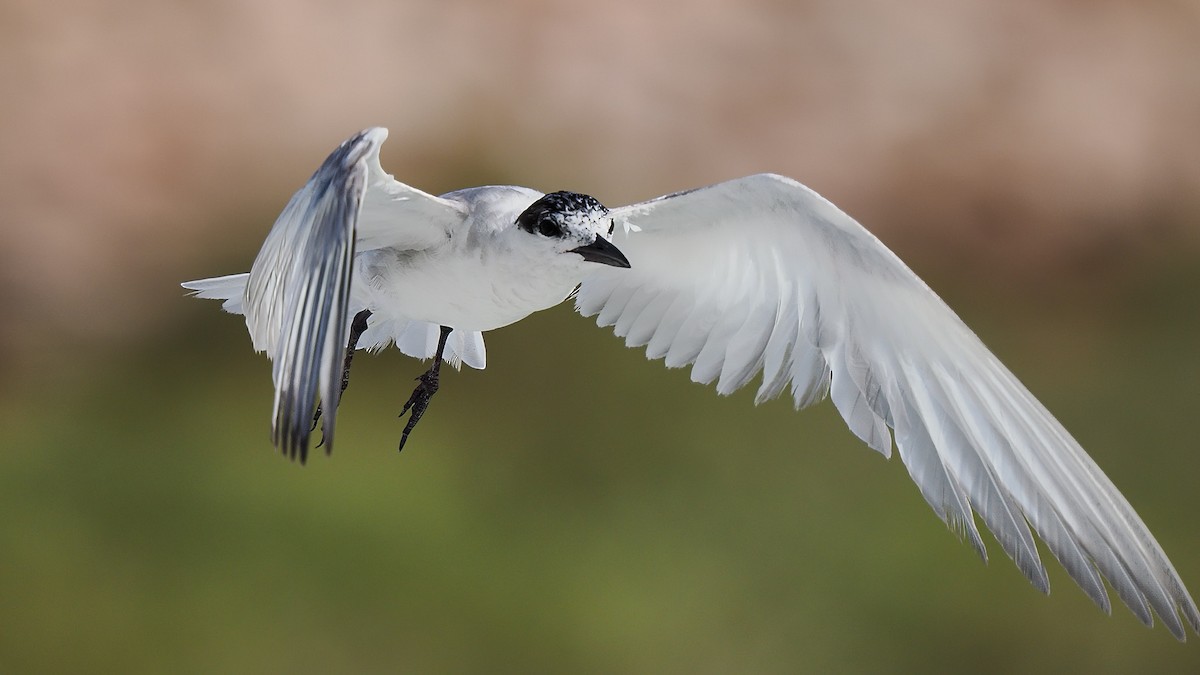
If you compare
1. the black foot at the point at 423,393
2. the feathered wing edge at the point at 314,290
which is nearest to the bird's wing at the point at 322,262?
the feathered wing edge at the point at 314,290

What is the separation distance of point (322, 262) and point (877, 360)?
0.56 metres

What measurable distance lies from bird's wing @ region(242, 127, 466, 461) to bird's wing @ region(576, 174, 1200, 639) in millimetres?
195

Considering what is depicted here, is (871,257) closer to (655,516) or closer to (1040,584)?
(1040,584)

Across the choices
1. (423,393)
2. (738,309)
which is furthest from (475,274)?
(738,309)

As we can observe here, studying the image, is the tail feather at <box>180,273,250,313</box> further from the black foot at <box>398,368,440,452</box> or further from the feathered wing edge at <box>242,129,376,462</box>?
the feathered wing edge at <box>242,129,376,462</box>

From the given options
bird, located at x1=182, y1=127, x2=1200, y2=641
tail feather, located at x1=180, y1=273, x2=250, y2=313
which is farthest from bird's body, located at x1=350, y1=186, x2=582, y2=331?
tail feather, located at x1=180, y1=273, x2=250, y2=313

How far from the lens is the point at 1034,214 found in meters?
3.40

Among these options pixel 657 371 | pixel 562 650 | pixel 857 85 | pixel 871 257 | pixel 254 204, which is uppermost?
pixel 871 257

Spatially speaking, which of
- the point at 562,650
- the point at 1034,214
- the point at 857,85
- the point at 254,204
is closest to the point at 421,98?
the point at 254,204

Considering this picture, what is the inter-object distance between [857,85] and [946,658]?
1.39 m

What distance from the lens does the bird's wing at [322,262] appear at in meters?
0.84

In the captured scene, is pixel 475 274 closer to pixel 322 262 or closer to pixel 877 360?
pixel 322 262

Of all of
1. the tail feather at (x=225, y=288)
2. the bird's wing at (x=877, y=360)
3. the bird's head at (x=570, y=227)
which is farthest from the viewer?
the tail feather at (x=225, y=288)

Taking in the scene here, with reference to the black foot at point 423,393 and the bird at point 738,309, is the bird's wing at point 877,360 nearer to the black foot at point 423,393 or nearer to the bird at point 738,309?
the bird at point 738,309
